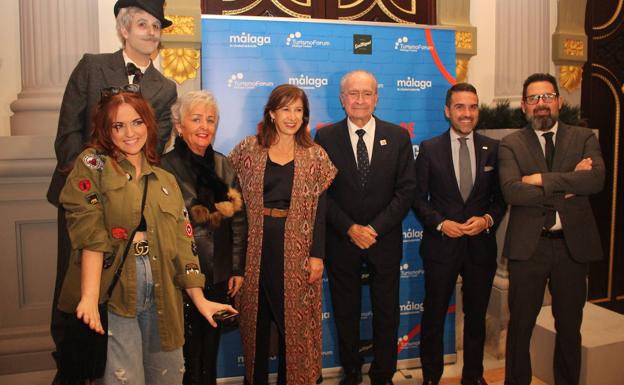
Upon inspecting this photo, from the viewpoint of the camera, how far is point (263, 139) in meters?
2.80

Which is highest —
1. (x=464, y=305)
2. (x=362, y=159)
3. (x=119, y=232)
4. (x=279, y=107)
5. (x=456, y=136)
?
(x=279, y=107)

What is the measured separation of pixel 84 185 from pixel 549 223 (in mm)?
2228

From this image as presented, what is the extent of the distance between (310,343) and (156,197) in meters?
1.25

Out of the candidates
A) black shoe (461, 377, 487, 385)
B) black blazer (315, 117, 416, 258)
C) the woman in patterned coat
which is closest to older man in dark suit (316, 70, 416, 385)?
black blazer (315, 117, 416, 258)

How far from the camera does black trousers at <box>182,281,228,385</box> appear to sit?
2.49m

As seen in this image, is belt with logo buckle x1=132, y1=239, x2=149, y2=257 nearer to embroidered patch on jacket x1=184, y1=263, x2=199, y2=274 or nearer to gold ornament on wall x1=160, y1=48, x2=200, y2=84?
embroidered patch on jacket x1=184, y1=263, x2=199, y2=274

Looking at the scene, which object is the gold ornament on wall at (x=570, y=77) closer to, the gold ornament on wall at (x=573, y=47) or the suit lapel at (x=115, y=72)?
the gold ornament on wall at (x=573, y=47)

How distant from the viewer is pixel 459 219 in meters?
3.01

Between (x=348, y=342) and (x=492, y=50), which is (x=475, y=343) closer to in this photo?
(x=348, y=342)

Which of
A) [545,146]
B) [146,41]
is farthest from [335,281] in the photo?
[146,41]

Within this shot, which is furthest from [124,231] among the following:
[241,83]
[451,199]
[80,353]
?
[451,199]

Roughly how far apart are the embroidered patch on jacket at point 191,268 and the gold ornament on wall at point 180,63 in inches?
74.7

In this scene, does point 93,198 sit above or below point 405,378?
above

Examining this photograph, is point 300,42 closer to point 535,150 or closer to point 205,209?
point 205,209
